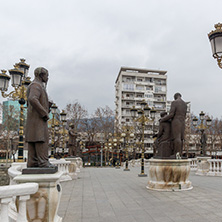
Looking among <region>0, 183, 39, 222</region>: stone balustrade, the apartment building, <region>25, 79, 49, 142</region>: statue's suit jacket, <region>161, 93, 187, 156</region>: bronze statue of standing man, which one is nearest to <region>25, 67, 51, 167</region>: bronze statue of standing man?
<region>25, 79, 49, 142</region>: statue's suit jacket

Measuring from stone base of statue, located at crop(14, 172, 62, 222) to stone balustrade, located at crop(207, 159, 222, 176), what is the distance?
13.4 meters

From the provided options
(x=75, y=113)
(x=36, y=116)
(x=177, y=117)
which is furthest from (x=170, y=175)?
(x=75, y=113)

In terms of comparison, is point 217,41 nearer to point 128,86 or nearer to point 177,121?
point 177,121

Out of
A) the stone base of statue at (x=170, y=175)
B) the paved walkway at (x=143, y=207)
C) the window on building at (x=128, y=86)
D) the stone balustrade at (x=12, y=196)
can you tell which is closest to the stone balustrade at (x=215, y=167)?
the stone base of statue at (x=170, y=175)

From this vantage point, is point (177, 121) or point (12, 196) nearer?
point (12, 196)

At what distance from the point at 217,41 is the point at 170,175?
5.09 m

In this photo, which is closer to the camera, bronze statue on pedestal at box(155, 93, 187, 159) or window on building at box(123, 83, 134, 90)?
bronze statue on pedestal at box(155, 93, 187, 159)

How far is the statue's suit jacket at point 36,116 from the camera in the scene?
14.0ft

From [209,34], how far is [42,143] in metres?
4.41

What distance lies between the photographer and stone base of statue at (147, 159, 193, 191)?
816 centimetres

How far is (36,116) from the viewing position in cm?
435

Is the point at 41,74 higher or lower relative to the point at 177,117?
higher

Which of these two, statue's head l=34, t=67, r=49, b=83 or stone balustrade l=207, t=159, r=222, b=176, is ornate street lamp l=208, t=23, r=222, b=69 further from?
stone balustrade l=207, t=159, r=222, b=176

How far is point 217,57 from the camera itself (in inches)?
199
